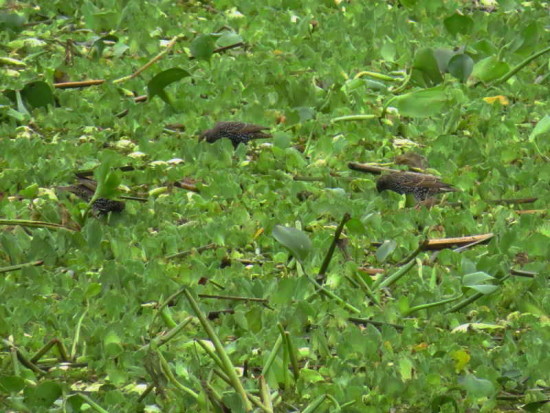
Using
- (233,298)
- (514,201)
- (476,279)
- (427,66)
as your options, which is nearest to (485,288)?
(476,279)

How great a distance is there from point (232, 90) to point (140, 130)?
1.32ft

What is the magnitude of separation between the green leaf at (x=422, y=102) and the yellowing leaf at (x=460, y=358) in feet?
4.71

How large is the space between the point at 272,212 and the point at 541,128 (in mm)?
1041

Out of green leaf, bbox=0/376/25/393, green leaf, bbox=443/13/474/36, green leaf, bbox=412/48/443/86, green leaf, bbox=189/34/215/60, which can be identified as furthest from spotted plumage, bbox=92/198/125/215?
green leaf, bbox=443/13/474/36

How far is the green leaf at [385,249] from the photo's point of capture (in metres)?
2.87

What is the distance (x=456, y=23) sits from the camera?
14.9 feet

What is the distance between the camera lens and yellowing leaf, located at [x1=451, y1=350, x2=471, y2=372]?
2449mm

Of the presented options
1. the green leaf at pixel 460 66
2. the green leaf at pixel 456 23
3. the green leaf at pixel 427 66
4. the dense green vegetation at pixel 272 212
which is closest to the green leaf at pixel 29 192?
the dense green vegetation at pixel 272 212

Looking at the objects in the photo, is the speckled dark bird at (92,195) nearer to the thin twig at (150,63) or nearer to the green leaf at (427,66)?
the thin twig at (150,63)

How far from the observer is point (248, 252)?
3006 mm

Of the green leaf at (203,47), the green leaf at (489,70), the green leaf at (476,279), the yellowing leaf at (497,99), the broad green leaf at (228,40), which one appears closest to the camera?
the green leaf at (476,279)

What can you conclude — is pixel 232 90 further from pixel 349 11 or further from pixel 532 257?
pixel 532 257

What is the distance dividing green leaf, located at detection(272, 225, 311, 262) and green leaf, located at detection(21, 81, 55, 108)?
1388mm

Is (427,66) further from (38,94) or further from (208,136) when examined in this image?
(38,94)
